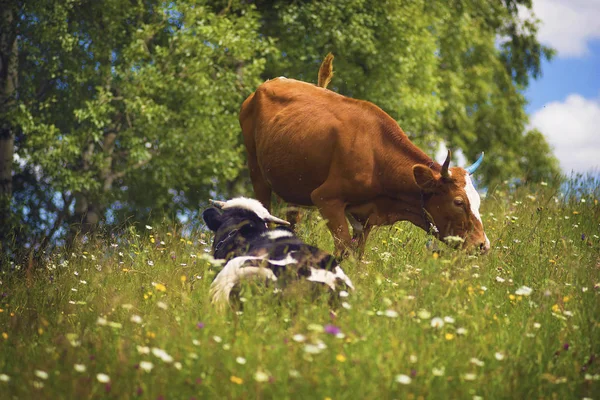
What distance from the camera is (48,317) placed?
628 centimetres

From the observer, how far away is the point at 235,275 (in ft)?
18.1

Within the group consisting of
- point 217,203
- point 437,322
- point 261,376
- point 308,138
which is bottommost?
point 261,376

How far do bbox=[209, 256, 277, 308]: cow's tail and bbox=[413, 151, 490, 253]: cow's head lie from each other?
2.39 m

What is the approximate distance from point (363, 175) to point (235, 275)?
2550 millimetres

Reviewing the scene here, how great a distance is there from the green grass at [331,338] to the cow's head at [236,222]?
375 millimetres

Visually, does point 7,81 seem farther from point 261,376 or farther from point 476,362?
point 476,362

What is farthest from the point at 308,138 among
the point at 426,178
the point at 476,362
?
the point at 476,362

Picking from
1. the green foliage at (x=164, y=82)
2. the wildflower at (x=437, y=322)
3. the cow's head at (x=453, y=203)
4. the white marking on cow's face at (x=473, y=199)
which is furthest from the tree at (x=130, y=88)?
the wildflower at (x=437, y=322)

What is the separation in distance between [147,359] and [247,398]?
2.48 ft

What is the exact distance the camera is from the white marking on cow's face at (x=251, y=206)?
6.51 m

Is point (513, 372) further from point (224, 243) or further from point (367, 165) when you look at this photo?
point (367, 165)

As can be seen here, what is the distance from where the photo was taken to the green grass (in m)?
4.26

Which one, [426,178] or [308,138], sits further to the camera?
[308,138]

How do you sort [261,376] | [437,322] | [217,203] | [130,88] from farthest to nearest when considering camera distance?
[130,88] < [217,203] < [437,322] < [261,376]
